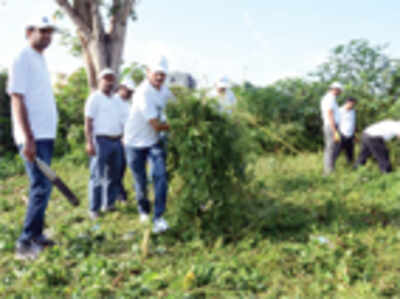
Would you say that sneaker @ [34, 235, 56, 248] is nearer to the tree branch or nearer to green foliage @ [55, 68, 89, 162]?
the tree branch

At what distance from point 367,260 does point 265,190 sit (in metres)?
2.49

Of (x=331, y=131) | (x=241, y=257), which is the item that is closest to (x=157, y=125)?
(x=241, y=257)

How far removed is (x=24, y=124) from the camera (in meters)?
3.30

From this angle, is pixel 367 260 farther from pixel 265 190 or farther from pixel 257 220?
pixel 265 190

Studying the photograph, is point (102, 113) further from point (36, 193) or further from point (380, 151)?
point (380, 151)

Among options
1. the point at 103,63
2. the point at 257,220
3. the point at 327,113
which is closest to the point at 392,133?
the point at 327,113

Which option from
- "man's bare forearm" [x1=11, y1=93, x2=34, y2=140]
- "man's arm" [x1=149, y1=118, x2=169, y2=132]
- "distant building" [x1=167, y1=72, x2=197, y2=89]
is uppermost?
"distant building" [x1=167, y1=72, x2=197, y2=89]

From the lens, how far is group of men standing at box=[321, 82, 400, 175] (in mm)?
6375

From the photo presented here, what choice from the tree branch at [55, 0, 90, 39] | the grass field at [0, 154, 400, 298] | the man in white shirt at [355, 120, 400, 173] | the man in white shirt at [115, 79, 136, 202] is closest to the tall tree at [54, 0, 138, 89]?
the tree branch at [55, 0, 90, 39]

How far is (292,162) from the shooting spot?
26.8ft

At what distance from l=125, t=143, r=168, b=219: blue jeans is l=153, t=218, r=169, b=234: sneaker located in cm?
6

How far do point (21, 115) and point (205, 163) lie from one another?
5.81ft

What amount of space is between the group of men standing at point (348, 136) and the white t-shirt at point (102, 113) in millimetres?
4085

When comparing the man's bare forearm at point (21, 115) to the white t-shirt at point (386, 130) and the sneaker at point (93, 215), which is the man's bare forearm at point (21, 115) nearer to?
the sneaker at point (93, 215)
